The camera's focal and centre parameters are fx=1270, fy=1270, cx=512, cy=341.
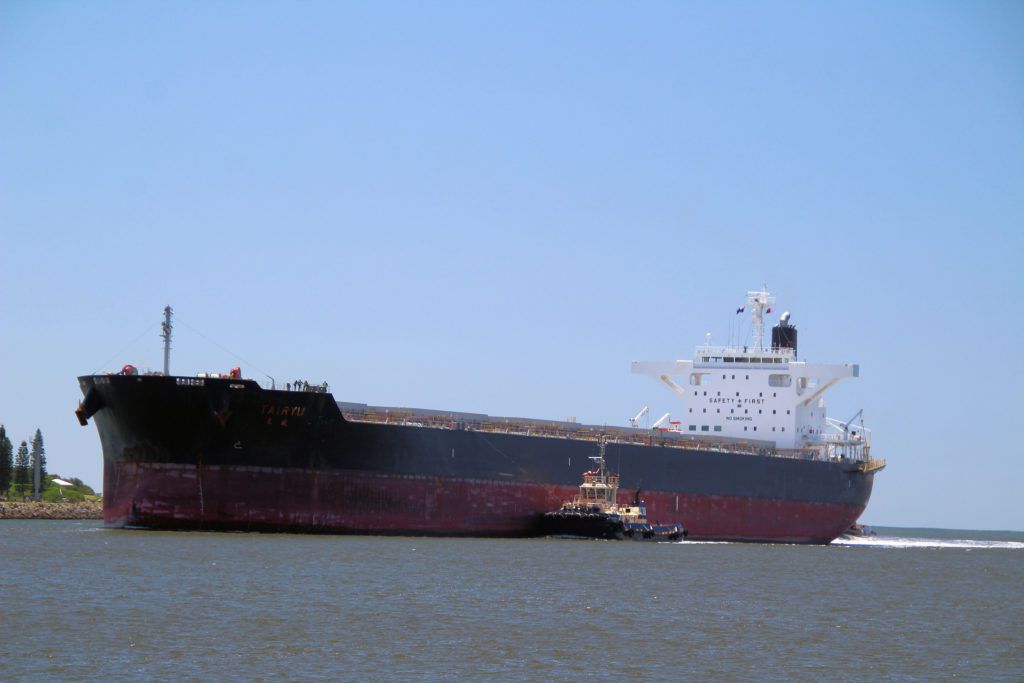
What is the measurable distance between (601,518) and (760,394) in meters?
12.0

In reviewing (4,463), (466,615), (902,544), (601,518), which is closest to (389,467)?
(601,518)

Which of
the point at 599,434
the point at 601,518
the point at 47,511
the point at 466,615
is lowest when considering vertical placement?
the point at 47,511

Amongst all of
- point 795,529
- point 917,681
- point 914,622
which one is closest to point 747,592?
point 914,622

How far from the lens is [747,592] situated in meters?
22.6

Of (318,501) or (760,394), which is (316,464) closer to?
(318,501)

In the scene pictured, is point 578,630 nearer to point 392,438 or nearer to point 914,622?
point 914,622

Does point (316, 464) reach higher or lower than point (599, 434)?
lower

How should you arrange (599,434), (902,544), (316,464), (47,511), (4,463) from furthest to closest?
(4,463) → (47,511) → (902,544) → (599,434) → (316,464)

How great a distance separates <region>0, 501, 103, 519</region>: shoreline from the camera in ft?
171

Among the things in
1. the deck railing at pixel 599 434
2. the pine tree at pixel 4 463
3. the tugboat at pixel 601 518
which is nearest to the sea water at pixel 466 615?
the tugboat at pixel 601 518

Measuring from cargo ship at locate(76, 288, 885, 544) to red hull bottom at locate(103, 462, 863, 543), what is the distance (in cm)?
3

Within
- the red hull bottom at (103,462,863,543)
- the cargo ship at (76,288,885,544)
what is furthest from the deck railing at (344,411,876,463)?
the red hull bottom at (103,462,863,543)

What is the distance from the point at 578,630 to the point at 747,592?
6281 millimetres

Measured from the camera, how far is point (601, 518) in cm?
3347
